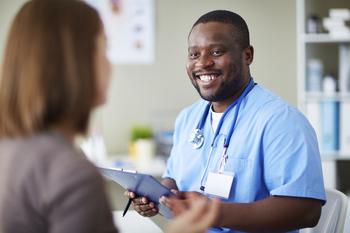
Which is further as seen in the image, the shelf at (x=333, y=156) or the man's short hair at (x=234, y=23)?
the shelf at (x=333, y=156)

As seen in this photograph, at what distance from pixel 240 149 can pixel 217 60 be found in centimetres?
39

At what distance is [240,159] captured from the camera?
1.13 m

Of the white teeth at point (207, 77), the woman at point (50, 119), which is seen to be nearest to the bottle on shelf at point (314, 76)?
the white teeth at point (207, 77)

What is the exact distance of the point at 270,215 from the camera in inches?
38.6

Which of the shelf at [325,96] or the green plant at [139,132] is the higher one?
the shelf at [325,96]

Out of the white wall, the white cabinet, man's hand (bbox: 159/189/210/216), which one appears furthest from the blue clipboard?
the white wall

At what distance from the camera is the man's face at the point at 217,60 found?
48.9 inches

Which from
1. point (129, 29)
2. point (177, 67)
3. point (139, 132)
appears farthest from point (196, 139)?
point (129, 29)

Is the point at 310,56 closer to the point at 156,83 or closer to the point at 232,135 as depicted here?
the point at 156,83

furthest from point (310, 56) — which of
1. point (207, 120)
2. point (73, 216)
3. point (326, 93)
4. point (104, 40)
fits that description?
point (73, 216)

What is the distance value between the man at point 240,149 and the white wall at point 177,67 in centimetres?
133

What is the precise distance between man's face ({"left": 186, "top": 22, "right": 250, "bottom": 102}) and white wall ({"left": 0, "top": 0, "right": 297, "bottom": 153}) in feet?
4.83

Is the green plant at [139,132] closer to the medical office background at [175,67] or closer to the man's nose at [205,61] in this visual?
the medical office background at [175,67]

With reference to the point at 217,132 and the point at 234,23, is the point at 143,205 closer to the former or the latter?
the point at 217,132
